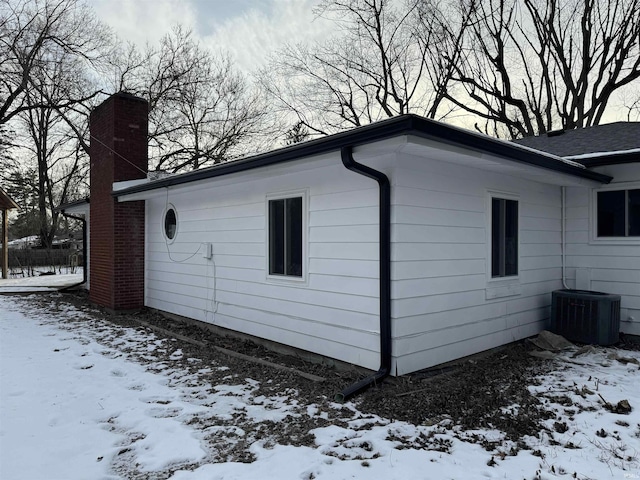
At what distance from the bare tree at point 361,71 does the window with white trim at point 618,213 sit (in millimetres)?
14701

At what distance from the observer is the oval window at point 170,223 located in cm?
822

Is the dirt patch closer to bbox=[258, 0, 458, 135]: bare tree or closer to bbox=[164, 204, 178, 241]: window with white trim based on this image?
bbox=[164, 204, 178, 241]: window with white trim

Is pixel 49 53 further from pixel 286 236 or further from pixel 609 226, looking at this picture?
pixel 609 226

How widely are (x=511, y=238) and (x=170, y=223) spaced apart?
6.09m

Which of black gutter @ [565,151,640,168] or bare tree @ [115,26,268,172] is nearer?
black gutter @ [565,151,640,168]

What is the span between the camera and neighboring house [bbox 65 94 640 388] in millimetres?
4375

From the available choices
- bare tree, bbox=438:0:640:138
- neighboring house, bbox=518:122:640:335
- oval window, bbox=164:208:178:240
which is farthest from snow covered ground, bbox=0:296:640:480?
bare tree, bbox=438:0:640:138

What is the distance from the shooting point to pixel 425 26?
1956cm

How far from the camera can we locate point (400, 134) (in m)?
3.54

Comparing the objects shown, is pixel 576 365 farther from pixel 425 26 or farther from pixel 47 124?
pixel 47 124

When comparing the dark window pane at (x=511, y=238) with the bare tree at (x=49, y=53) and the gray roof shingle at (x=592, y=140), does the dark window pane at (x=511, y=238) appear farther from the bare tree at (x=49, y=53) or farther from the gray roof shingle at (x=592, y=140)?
the bare tree at (x=49, y=53)

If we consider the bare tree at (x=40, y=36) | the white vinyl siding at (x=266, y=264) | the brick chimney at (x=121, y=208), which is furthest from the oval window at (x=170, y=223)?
the bare tree at (x=40, y=36)

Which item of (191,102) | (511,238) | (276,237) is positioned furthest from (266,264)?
(191,102)

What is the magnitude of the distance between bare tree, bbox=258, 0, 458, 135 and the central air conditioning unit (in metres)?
15.7
